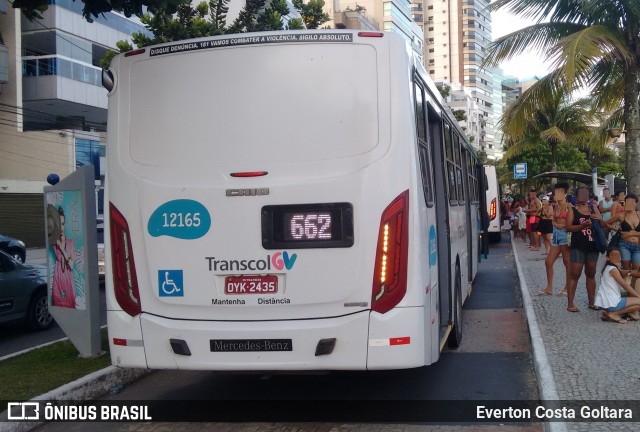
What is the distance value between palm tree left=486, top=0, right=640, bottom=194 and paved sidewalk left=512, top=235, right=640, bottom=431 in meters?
5.10

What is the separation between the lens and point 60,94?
106 ft

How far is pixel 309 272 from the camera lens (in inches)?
210

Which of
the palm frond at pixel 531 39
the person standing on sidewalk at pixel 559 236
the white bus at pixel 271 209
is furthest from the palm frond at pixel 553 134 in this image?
the white bus at pixel 271 209

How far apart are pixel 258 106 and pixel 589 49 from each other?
10.3 meters

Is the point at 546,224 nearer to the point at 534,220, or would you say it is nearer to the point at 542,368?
the point at 534,220

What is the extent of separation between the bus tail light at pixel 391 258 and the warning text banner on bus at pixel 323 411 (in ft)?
4.12

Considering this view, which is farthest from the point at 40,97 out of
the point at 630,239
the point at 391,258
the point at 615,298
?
the point at 391,258

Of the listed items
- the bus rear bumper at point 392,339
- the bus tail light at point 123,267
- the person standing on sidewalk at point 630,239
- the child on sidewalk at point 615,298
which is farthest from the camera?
the person standing on sidewalk at point 630,239

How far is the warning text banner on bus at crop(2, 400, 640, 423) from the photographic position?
5.74 meters

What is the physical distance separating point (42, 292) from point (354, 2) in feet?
261

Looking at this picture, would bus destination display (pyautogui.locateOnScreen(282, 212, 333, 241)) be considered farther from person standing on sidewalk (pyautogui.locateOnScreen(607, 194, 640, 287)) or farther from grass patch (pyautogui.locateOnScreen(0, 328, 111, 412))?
person standing on sidewalk (pyautogui.locateOnScreen(607, 194, 640, 287))

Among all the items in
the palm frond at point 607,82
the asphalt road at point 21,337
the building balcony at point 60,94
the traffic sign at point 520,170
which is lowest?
the asphalt road at point 21,337

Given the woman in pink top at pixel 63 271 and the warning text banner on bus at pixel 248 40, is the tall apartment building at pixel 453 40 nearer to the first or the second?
the woman in pink top at pixel 63 271

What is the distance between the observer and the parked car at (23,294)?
415 inches
